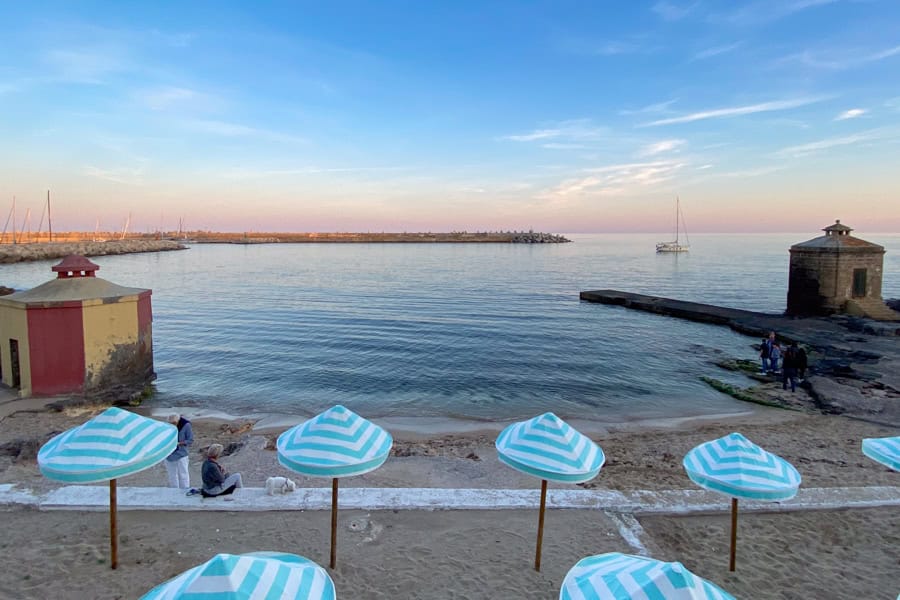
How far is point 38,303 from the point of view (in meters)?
14.4

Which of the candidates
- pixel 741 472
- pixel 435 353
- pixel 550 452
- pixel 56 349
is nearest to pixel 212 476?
pixel 550 452

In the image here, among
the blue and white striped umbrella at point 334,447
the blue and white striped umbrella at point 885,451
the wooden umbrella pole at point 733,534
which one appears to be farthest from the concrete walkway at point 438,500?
the blue and white striped umbrella at point 334,447

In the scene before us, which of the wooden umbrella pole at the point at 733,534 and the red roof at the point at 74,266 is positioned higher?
the red roof at the point at 74,266

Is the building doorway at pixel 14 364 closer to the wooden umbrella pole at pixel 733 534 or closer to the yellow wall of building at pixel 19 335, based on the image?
the yellow wall of building at pixel 19 335

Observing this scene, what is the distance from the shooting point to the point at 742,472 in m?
5.90

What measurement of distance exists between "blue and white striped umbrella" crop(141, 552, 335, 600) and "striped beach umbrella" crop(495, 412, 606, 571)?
2789 mm

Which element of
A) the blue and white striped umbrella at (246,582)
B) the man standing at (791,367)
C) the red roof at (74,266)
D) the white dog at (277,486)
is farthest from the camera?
the man standing at (791,367)

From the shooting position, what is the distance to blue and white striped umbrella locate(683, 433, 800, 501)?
5.79 meters

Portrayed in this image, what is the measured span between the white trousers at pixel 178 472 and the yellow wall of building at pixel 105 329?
336 inches

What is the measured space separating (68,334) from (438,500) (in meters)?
12.5

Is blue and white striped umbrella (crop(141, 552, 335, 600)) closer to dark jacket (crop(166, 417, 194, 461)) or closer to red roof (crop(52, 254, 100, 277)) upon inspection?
dark jacket (crop(166, 417, 194, 461))

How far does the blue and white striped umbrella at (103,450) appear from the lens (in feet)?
18.0

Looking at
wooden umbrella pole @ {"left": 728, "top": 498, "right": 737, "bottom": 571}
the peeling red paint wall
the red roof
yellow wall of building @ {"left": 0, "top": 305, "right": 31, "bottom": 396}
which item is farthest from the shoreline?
wooden umbrella pole @ {"left": 728, "top": 498, "right": 737, "bottom": 571}

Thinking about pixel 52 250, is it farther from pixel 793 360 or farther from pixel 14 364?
pixel 793 360
